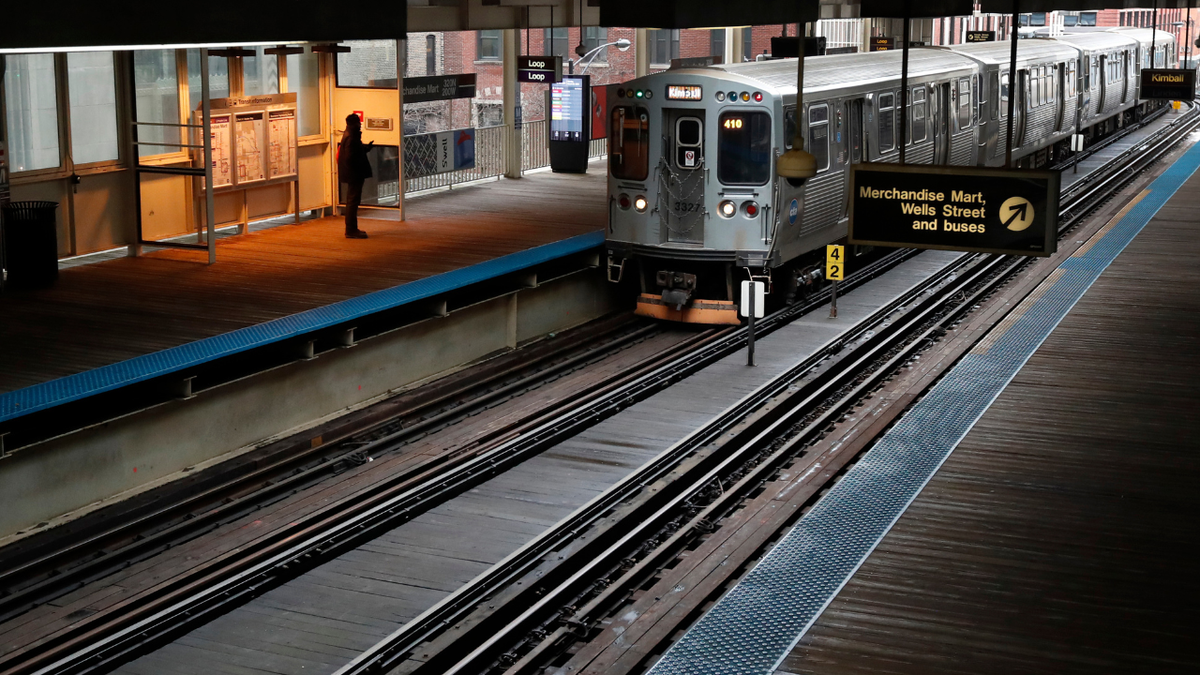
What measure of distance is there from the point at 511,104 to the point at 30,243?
10864mm

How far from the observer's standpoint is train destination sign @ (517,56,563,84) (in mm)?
21172

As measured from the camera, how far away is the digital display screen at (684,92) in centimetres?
1578

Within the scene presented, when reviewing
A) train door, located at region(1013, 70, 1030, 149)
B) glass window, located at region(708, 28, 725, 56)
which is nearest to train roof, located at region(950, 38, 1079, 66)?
train door, located at region(1013, 70, 1030, 149)

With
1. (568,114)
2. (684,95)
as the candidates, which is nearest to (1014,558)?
(684,95)

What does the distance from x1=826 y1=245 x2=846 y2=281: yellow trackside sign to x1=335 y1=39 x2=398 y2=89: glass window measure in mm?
6627

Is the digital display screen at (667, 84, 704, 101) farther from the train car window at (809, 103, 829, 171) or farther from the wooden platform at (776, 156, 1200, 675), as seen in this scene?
the wooden platform at (776, 156, 1200, 675)

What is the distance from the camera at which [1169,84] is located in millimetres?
33656

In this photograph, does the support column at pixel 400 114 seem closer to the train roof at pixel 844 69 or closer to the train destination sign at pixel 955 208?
the train roof at pixel 844 69

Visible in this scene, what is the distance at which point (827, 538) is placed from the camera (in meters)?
8.74

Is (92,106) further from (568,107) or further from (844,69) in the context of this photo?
(568,107)

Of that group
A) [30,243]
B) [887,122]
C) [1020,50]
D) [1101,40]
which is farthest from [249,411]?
[1101,40]

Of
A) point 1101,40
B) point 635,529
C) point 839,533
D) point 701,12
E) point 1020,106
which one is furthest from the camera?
point 1101,40

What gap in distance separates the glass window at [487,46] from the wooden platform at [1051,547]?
24282 mm

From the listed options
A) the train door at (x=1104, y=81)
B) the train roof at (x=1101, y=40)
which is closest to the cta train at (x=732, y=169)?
the train roof at (x=1101, y=40)
